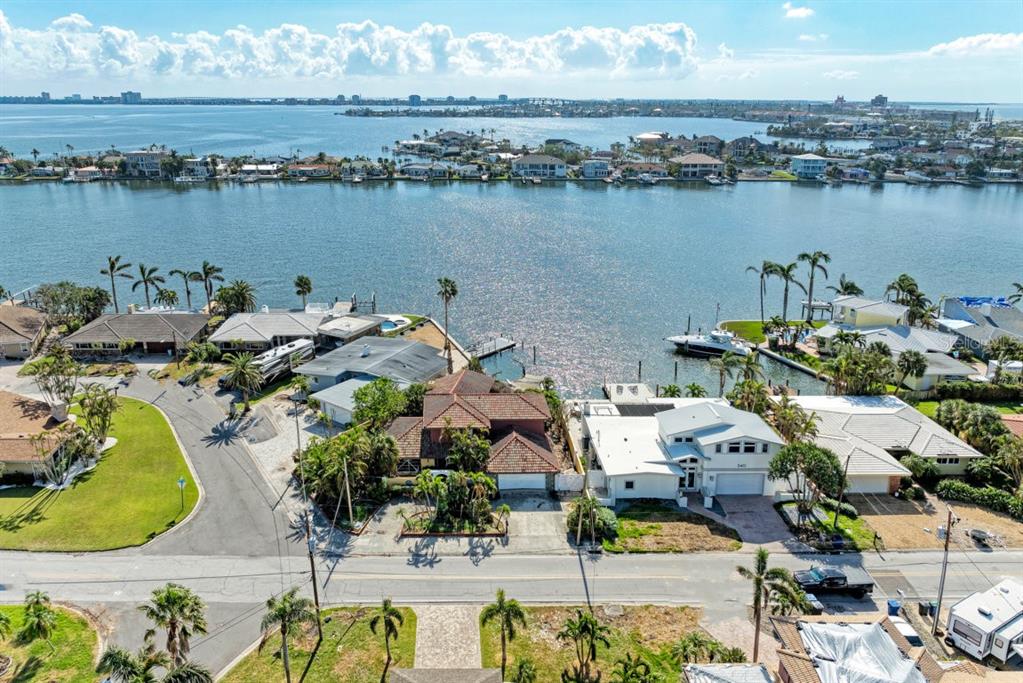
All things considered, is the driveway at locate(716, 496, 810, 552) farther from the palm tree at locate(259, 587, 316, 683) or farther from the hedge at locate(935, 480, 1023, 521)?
the palm tree at locate(259, 587, 316, 683)

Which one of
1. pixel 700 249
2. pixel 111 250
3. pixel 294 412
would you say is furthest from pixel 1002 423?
pixel 111 250

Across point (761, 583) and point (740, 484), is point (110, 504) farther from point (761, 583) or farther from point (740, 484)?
point (740, 484)

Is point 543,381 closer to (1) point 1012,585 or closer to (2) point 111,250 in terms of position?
(1) point 1012,585

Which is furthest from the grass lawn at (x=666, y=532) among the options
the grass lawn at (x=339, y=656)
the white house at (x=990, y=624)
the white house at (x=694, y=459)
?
the grass lawn at (x=339, y=656)

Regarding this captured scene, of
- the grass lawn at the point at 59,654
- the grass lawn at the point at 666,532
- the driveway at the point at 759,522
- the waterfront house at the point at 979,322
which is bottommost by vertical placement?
the driveway at the point at 759,522

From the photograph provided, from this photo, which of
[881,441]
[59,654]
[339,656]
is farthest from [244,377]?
[881,441]

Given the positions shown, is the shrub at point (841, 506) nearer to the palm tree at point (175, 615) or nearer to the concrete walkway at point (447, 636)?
the concrete walkway at point (447, 636)
